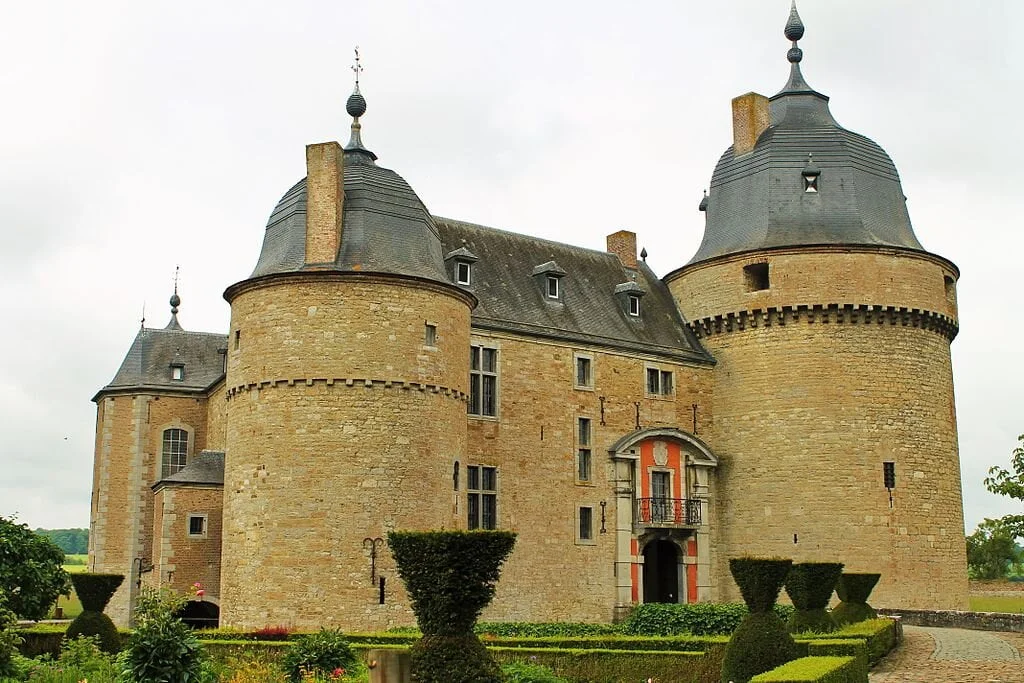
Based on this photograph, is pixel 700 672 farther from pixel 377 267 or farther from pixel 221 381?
pixel 221 381

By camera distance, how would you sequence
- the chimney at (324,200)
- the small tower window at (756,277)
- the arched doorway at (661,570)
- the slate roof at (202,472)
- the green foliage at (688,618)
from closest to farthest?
1. the chimney at (324,200)
2. the green foliage at (688,618)
3. the slate roof at (202,472)
4. the arched doorway at (661,570)
5. the small tower window at (756,277)

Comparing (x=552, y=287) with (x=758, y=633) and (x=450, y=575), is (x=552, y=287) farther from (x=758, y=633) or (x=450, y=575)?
(x=450, y=575)

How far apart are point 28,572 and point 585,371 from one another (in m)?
17.3

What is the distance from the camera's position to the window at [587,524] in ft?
103

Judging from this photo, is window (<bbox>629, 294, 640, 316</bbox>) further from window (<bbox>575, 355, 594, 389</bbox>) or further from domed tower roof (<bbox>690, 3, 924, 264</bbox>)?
window (<bbox>575, 355, 594, 389</bbox>)

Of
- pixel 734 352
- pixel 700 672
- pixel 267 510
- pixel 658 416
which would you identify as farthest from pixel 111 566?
pixel 700 672

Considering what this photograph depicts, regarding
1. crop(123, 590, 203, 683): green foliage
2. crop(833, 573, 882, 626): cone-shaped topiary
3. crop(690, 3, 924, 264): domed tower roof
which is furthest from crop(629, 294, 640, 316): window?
crop(123, 590, 203, 683): green foliage

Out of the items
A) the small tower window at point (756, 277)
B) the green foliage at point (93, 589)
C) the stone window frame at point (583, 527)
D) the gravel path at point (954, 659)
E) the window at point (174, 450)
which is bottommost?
the gravel path at point (954, 659)

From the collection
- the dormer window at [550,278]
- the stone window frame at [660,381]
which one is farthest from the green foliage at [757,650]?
the dormer window at [550,278]

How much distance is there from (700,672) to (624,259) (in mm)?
21357

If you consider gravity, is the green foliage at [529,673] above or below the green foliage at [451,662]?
below

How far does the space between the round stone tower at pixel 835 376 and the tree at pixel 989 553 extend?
36059 mm

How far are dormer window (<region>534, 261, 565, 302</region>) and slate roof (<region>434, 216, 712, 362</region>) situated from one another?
7 centimetres

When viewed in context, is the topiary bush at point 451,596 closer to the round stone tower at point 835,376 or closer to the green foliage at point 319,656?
the green foliage at point 319,656
